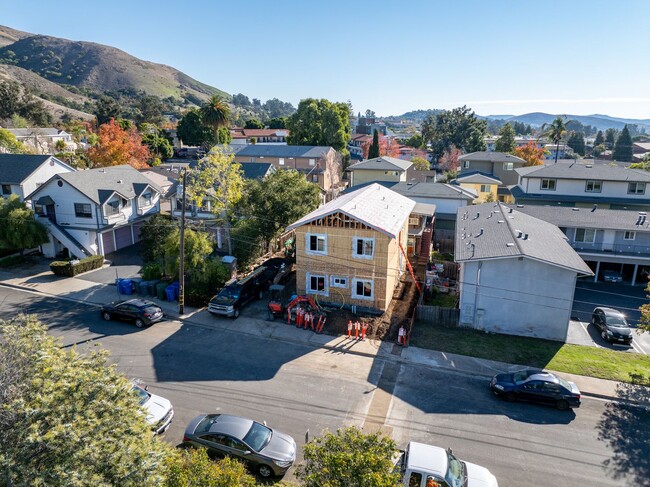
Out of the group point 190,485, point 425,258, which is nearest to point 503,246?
point 425,258

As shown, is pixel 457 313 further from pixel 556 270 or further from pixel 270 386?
pixel 270 386

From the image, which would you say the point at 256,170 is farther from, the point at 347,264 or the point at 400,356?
the point at 400,356

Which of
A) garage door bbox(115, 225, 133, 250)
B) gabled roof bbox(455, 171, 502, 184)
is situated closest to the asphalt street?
garage door bbox(115, 225, 133, 250)

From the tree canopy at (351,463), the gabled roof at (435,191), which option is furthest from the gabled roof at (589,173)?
the tree canopy at (351,463)

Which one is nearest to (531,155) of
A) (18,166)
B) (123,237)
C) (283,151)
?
(283,151)

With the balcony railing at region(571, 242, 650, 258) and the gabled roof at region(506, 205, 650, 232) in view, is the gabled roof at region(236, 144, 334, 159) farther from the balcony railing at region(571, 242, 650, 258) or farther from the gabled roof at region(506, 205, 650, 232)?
the balcony railing at region(571, 242, 650, 258)

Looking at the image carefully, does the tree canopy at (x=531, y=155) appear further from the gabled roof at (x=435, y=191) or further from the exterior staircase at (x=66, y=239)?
the exterior staircase at (x=66, y=239)
